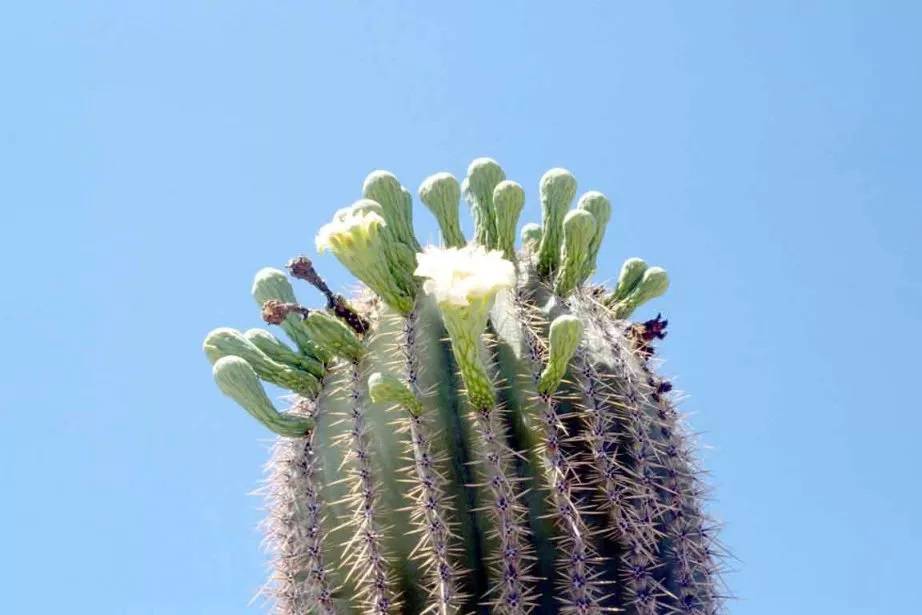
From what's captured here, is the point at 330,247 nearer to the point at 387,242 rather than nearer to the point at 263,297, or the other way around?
the point at 387,242

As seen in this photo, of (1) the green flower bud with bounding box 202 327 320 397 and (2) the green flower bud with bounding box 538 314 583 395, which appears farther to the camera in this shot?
(1) the green flower bud with bounding box 202 327 320 397

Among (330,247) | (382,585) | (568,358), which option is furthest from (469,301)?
(382,585)

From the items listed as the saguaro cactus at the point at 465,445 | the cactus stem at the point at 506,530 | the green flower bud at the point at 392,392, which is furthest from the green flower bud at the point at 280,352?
the cactus stem at the point at 506,530

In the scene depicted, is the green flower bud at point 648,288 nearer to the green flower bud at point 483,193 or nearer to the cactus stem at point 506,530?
the green flower bud at point 483,193

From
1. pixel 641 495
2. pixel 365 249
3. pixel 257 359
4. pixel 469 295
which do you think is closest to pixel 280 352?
pixel 257 359

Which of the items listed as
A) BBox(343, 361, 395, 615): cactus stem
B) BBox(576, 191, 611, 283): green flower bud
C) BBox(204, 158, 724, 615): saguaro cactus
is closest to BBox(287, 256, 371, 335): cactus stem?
BBox(204, 158, 724, 615): saguaro cactus

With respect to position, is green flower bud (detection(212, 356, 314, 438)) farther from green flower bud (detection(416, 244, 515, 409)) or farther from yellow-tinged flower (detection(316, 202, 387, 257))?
green flower bud (detection(416, 244, 515, 409))
